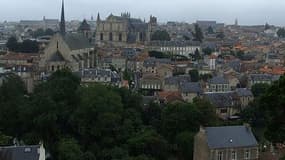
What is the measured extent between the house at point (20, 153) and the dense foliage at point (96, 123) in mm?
4661

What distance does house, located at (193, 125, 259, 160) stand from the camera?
3141 cm

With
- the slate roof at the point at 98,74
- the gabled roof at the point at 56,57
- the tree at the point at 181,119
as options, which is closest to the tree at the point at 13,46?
the gabled roof at the point at 56,57

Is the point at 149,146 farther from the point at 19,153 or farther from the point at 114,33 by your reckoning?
the point at 114,33

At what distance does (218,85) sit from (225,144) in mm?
24242

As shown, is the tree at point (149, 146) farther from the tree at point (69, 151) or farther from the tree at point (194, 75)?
the tree at point (194, 75)

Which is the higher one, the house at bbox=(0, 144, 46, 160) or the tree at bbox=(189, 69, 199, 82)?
the tree at bbox=(189, 69, 199, 82)

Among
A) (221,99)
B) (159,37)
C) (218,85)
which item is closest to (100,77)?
(218,85)

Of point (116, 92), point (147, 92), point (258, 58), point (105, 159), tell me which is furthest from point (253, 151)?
point (258, 58)

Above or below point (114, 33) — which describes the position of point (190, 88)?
below

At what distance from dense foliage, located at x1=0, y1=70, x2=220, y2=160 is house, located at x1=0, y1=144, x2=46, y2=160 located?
4661 millimetres

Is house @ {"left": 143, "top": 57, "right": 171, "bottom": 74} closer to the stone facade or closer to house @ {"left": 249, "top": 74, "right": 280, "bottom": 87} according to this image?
the stone facade

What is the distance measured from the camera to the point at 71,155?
105ft

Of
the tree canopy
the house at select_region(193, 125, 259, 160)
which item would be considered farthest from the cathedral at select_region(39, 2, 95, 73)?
the house at select_region(193, 125, 259, 160)

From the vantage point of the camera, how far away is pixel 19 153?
2783 cm
